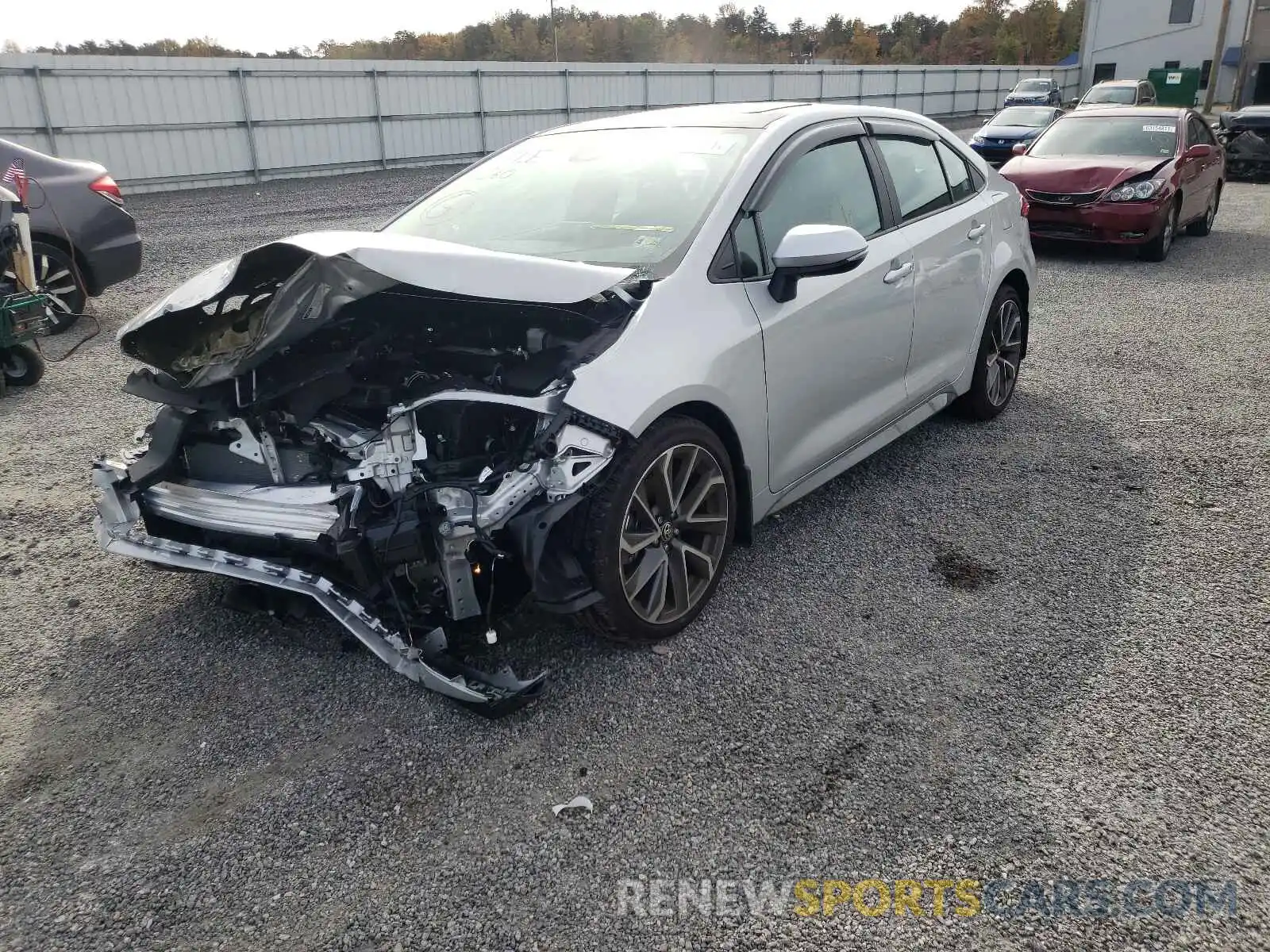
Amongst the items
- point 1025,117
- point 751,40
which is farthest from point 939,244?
point 751,40

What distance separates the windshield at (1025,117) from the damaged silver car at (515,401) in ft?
59.1

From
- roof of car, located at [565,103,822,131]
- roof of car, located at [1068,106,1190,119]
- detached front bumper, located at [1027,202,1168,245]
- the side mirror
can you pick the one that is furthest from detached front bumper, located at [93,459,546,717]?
roof of car, located at [1068,106,1190,119]

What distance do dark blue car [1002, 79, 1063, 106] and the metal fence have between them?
9473 millimetres

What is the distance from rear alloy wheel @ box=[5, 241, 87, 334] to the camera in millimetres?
7363

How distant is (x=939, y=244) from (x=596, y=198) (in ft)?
5.69

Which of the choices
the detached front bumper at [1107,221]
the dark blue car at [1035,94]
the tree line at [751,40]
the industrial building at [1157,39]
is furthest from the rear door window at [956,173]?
the tree line at [751,40]

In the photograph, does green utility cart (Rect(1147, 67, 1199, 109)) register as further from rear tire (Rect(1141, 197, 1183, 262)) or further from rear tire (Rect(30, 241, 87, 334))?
rear tire (Rect(30, 241, 87, 334))

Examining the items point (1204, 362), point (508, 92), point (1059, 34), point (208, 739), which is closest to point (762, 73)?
point (508, 92)

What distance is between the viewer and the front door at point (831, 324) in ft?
11.5

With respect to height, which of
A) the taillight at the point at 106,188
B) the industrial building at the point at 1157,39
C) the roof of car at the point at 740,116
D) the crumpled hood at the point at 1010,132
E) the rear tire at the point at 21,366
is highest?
the industrial building at the point at 1157,39

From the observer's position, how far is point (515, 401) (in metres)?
2.79

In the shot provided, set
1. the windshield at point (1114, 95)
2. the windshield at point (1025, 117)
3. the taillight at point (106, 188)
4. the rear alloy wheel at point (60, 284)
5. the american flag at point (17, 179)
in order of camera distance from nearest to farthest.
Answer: the american flag at point (17, 179), the rear alloy wheel at point (60, 284), the taillight at point (106, 188), the windshield at point (1025, 117), the windshield at point (1114, 95)

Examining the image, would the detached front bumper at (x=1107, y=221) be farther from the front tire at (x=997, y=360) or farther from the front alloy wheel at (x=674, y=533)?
the front alloy wheel at (x=674, y=533)

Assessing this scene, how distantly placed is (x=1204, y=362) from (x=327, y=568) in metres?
6.27
